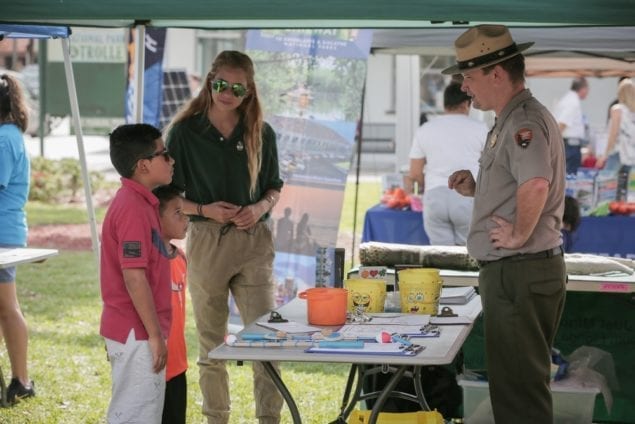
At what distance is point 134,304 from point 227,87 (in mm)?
1259

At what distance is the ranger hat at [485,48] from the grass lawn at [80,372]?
249cm

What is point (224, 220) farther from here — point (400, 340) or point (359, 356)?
point (359, 356)

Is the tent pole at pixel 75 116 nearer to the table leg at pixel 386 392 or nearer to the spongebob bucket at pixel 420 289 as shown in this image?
the spongebob bucket at pixel 420 289

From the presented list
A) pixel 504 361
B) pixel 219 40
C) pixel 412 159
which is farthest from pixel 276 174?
pixel 219 40

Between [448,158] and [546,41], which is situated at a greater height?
[546,41]

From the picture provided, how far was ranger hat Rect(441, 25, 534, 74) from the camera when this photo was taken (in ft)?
13.0

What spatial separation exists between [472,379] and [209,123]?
1582 mm

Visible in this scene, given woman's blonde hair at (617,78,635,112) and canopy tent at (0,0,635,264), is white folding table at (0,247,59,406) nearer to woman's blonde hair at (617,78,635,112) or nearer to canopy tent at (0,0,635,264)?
canopy tent at (0,0,635,264)

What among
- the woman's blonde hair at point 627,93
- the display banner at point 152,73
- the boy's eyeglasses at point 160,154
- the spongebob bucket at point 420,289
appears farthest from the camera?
the woman's blonde hair at point 627,93

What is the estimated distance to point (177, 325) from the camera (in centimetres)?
419

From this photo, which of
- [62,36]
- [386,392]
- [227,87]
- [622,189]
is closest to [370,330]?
[386,392]

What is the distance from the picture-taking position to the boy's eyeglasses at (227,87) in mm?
4699

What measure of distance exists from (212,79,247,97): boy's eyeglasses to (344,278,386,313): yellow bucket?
102 cm

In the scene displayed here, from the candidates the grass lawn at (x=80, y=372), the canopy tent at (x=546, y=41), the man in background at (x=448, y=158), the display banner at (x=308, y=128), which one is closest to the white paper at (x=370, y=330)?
the grass lawn at (x=80, y=372)
